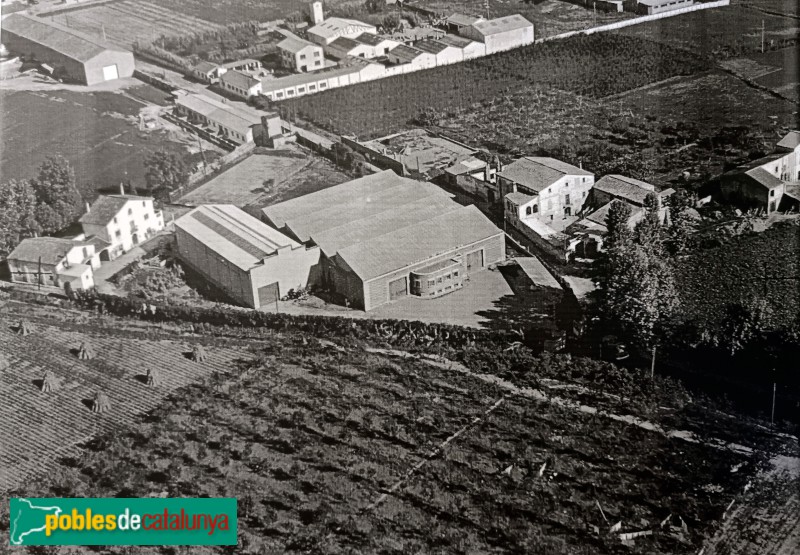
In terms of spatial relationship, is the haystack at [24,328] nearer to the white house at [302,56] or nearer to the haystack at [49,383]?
the haystack at [49,383]

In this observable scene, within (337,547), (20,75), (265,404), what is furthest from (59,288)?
(20,75)

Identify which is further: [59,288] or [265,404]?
[59,288]

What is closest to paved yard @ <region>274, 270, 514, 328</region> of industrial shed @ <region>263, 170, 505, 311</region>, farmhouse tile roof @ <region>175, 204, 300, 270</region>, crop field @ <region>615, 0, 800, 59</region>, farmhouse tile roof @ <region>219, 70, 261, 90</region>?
industrial shed @ <region>263, 170, 505, 311</region>

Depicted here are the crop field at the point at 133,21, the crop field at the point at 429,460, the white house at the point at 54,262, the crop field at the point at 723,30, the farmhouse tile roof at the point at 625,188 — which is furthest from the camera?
the crop field at the point at 133,21

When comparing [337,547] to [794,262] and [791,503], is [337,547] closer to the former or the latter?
[791,503]

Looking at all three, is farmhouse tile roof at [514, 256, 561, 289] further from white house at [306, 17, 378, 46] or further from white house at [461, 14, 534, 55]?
white house at [306, 17, 378, 46]

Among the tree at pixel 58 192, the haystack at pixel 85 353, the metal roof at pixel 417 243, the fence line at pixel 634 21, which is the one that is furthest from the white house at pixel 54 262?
the fence line at pixel 634 21

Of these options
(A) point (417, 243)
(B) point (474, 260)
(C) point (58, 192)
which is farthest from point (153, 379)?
(C) point (58, 192)
